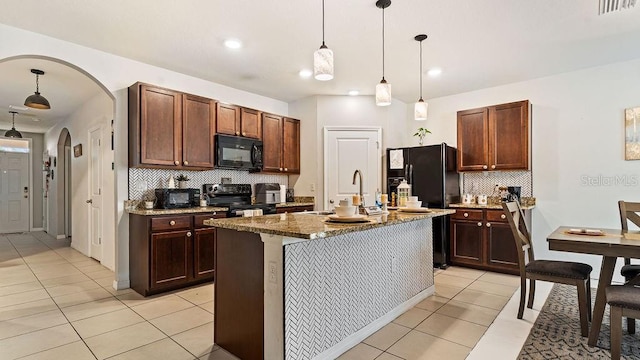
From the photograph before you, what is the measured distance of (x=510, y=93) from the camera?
470 cm

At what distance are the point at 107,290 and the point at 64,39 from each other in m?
2.68

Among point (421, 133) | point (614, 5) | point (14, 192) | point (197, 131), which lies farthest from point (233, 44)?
point (14, 192)

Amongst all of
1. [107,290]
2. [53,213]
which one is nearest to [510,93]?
[107,290]

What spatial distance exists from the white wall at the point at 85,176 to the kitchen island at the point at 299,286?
288 centimetres

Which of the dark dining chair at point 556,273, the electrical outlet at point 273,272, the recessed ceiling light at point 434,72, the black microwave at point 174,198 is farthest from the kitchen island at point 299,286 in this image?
the recessed ceiling light at point 434,72

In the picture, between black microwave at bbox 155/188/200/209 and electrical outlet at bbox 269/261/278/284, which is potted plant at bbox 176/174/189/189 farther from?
electrical outlet at bbox 269/261/278/284

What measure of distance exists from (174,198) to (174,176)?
1.63 ft

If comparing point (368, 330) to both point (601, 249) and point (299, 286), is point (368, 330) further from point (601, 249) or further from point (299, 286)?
point (601, 249)

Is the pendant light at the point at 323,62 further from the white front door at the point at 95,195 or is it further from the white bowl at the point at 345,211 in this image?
the white front door at the point at 95,195

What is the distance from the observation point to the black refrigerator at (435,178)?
15.1 ft

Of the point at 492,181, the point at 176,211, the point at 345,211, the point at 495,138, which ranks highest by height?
the point at 495,138

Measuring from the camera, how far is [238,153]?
15.0ft

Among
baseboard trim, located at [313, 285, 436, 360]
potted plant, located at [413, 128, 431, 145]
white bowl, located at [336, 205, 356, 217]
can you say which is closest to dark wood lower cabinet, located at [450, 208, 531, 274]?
potted plant, located at [413, 128, 431, 145]

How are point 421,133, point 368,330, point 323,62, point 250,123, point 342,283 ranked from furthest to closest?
1. point 421,133
2. point 250,123
3. point 368,330
4. point 342,283
5. point 323,62
